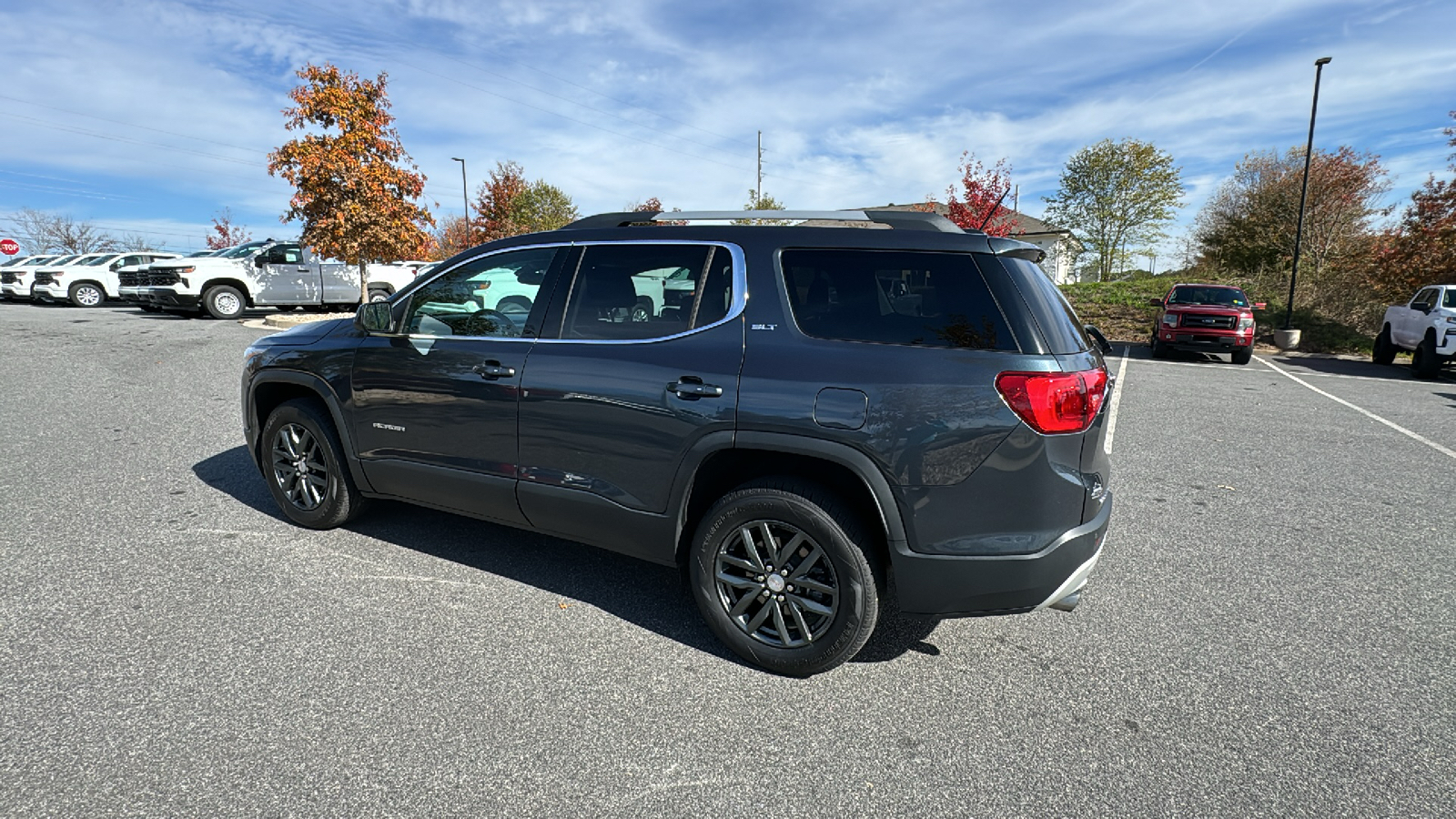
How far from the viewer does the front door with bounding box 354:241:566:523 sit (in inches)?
Answer: 136

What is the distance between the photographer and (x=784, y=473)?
114 inches

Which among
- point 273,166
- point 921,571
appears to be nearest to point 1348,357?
point 921,571

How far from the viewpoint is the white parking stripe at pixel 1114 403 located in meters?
7.04

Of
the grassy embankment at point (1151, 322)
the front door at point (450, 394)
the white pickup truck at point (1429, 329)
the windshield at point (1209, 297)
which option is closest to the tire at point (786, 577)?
the front door at point (450, 394)

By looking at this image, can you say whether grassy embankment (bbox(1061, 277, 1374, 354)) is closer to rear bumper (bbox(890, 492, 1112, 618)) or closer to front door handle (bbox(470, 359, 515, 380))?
rear bumper (bbox(890, 492, 1112, 618))

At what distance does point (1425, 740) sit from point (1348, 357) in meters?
19.8

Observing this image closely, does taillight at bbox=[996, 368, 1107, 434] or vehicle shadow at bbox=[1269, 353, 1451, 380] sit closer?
taillight at bbox=[996, 368, 1107, 434]

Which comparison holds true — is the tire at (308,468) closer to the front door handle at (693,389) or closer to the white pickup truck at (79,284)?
the front door handle at (693,389)

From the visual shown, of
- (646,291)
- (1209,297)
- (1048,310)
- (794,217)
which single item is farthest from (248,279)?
(1209,297)

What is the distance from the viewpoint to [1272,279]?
2742cm

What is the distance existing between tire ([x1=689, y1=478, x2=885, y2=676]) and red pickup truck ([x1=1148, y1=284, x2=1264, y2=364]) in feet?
52.3

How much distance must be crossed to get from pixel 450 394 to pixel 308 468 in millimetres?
1316

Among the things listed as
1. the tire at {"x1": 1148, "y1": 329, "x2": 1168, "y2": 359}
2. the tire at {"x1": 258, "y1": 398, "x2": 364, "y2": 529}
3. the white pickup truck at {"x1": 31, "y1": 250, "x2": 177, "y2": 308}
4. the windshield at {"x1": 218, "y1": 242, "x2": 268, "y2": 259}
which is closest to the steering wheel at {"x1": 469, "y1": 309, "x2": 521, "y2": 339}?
the tire at {"x1": 258, "y1": 398, "x2": 364, "y2": 529}

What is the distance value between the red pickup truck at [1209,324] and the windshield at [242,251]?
21218mm
